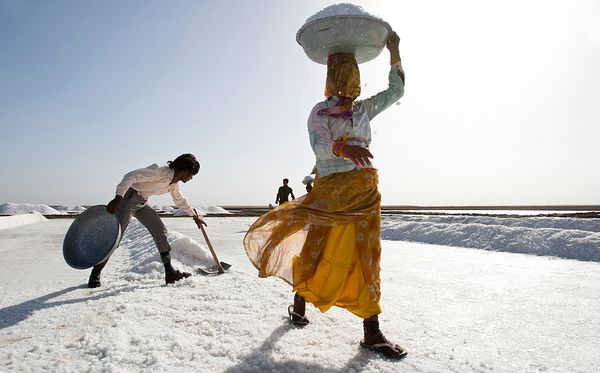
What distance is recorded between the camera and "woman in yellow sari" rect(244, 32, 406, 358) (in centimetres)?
223

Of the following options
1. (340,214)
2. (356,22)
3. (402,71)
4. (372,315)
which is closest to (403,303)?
(372,315)

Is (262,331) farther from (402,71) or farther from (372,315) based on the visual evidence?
(402,71)

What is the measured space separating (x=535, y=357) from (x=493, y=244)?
576 centimetres

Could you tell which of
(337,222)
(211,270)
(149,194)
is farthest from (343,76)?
(211,270)

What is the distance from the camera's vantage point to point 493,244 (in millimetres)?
7340

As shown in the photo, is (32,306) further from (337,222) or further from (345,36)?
(345,36)

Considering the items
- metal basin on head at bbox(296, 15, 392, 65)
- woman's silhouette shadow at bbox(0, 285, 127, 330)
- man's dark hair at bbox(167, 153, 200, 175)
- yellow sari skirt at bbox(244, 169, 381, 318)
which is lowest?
woman's silhouette shadow at bbox(0, 285, 127, 330)

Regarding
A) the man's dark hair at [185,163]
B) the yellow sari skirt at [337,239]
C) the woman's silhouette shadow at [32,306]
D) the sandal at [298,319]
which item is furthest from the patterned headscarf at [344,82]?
the woman's silhouette shadow at [32,306]

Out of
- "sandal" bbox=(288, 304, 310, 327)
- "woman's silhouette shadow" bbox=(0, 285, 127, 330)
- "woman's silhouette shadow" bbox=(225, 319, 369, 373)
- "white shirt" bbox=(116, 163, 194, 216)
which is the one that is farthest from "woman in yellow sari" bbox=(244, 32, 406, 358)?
"white shirt" bbox=(116, 163, 194, 216)

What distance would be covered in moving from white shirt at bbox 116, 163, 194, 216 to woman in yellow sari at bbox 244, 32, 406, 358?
1.72 metres

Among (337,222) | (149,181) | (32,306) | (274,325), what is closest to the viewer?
(337,222)

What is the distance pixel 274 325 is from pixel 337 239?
0.70 m

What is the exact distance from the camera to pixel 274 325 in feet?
8.30

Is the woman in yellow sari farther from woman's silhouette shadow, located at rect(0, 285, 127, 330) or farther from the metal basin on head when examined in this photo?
woman's silhouette shadow, located at rect(0, 285, 127, 330)
